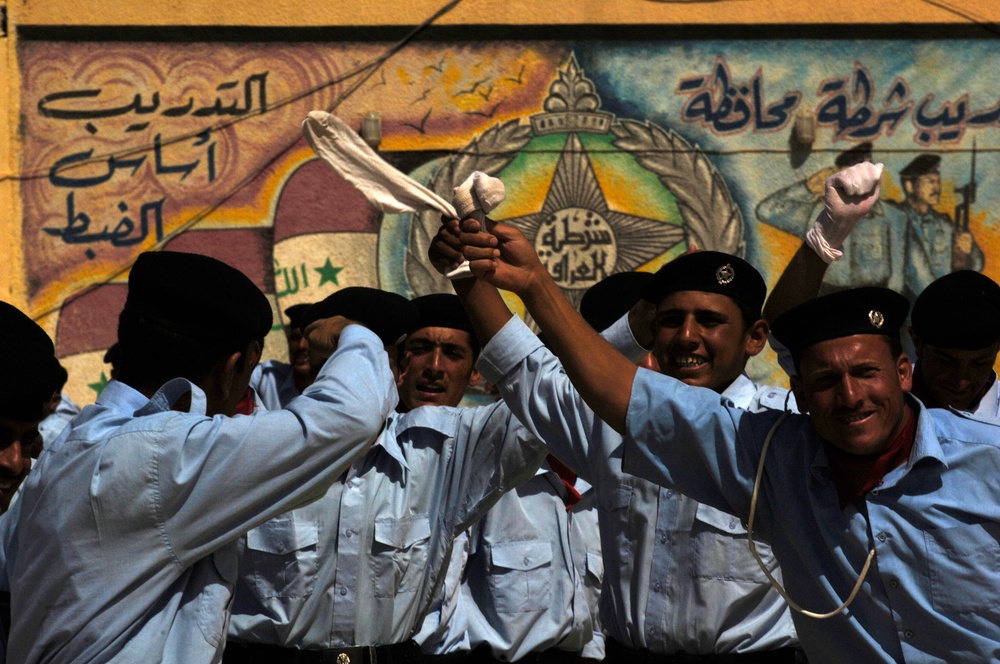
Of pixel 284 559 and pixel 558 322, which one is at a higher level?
pixel 558 322

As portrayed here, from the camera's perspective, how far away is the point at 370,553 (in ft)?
12.6

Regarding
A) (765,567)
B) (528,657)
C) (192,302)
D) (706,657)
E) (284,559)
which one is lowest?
(528,657)

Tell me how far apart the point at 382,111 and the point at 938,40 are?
3835mm

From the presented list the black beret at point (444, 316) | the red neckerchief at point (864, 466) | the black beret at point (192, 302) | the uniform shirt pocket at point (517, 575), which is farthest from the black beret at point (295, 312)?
the red neckerchief at point (864, 466)

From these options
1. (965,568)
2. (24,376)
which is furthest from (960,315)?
Result: (24,376)

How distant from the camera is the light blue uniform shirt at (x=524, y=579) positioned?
16.4 feet

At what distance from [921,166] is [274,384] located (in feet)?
15.9

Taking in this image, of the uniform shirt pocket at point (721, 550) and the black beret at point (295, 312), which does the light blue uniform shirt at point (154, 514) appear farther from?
the black beret at point (295, 312)

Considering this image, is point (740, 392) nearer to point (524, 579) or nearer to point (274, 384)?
point (524, 579)

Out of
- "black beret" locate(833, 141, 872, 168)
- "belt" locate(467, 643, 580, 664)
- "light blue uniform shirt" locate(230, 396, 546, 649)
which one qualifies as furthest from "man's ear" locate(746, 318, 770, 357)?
"black beret" locate(833, 141, 872, 168)

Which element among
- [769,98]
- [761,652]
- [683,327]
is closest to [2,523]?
[683,327]

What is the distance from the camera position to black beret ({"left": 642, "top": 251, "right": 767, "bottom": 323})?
4.01m

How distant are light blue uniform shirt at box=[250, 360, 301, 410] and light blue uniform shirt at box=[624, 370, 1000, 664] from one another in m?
3.38

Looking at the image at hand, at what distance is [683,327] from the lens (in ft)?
13.0
